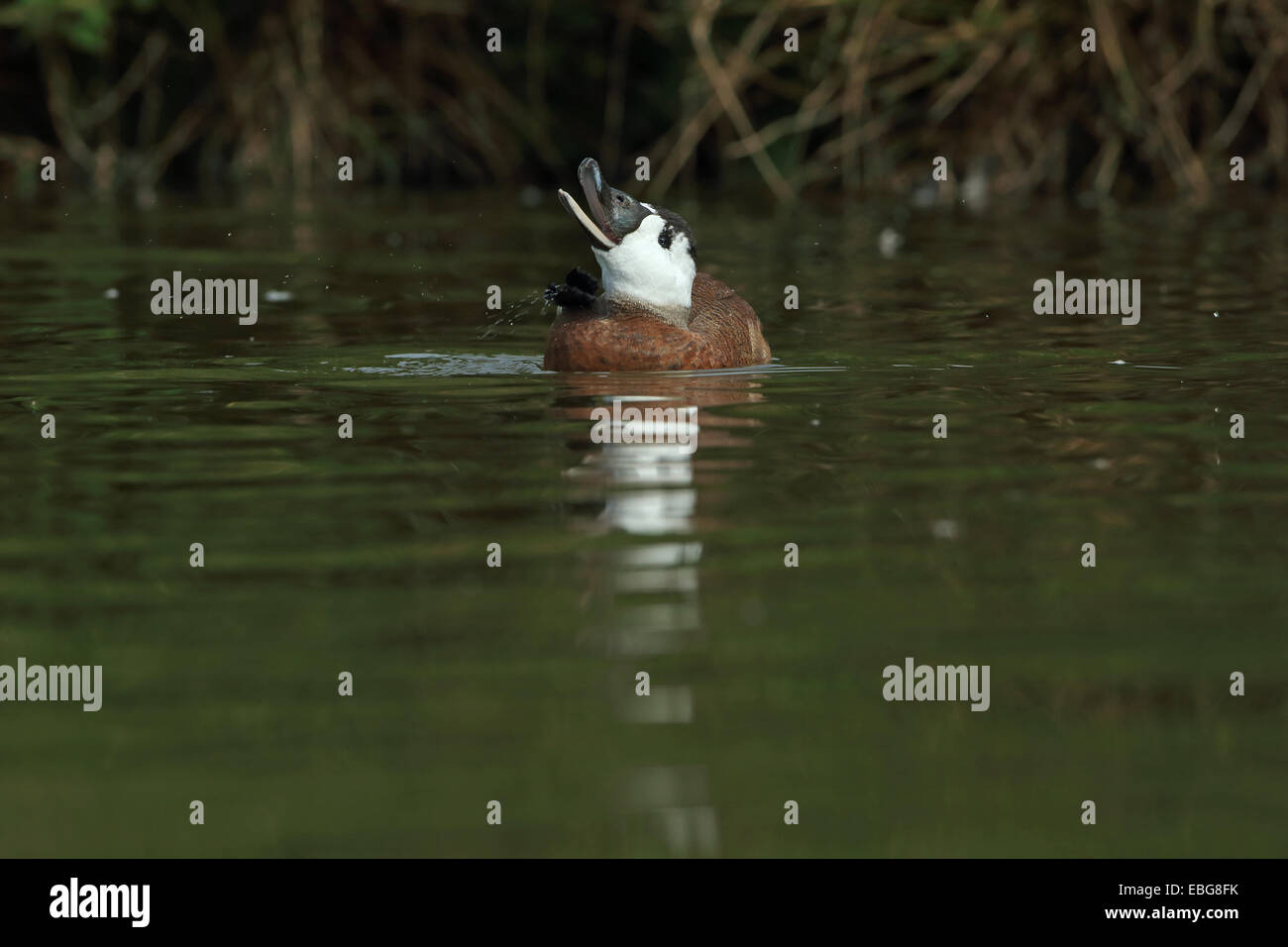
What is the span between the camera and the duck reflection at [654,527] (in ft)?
15.6

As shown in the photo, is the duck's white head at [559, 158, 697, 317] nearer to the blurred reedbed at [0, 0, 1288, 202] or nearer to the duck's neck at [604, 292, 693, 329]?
the duck's neck at [604, 292, 693, 329]

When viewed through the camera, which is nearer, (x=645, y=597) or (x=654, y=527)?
(x=645, y=597)

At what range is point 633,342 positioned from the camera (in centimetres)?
1045

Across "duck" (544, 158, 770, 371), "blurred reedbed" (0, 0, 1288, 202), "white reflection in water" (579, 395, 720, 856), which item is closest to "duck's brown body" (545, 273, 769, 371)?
"duck" (544, 158, 770, 371)

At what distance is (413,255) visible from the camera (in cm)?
1803

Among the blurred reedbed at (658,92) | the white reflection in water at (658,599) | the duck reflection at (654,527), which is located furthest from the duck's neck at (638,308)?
the blurred reedbed at (658,92)

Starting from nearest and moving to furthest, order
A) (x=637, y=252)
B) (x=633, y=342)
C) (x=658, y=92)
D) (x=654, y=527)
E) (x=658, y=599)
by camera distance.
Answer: (x=658, y=599), (x=654, y=527), (x=633, y=342), (x=637, y=252), (x=658, y=92)

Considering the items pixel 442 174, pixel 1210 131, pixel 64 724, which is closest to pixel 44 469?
pixel 64 724

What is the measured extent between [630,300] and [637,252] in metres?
0.23

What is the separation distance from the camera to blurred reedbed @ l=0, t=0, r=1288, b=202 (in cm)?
2236

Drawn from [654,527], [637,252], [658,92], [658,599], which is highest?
[658,92]

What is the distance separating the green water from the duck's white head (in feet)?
1.39

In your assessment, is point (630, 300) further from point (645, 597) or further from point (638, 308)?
point (645, 597)

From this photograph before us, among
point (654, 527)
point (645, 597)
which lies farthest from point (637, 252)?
point (645, 597)
